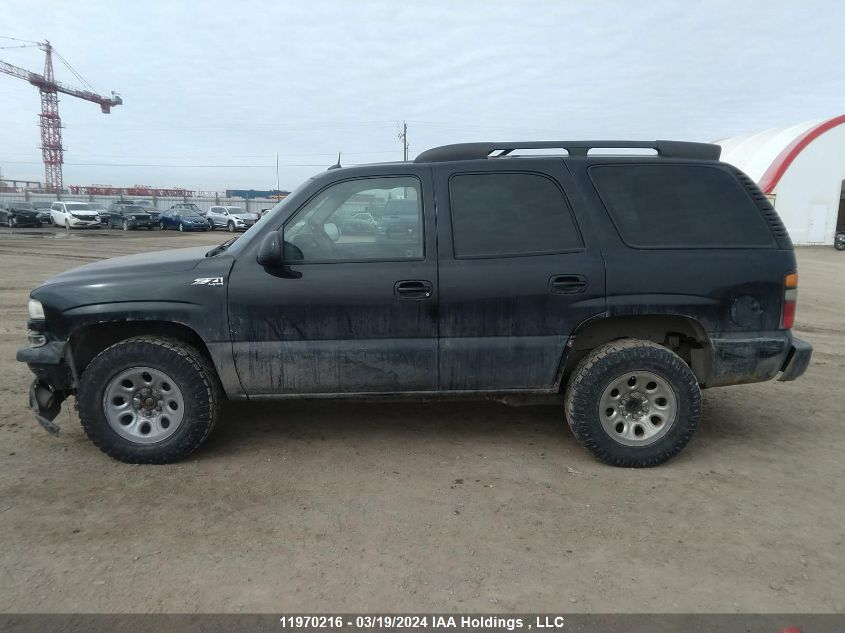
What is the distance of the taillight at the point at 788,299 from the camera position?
150 inches

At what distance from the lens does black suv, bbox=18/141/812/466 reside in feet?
12.3

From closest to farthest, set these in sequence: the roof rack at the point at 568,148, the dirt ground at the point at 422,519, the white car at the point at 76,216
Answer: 1. the dirt ground at the point at 422,519
2. the roof rack at the point at 568,148
3. the white car at the point at 76,216

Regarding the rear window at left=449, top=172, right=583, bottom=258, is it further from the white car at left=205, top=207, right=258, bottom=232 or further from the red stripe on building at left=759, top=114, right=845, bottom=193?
the white car at left=205, top=207, right=258, bottom=232

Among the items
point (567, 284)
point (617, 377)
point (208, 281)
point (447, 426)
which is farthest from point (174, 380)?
point (617, 377)

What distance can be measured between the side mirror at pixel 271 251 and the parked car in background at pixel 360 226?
0.44m

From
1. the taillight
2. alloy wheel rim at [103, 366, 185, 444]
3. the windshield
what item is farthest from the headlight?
the taillight

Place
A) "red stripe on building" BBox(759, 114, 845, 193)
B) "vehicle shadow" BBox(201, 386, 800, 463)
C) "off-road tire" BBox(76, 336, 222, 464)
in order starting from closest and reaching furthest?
"off-road tire" BBox(76, 336, 222, 464) < "vehicle shadow" BBox(201, 386, 800, 463) < "red stripe on building" BBox(759, 114, 845, 193)

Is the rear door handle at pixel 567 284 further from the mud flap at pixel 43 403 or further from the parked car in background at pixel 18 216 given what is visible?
the parked car in background at pixel 18 216

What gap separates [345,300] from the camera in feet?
12.3

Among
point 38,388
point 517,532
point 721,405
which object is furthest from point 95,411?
point 721,405

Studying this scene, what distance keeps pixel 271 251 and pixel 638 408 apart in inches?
98.4

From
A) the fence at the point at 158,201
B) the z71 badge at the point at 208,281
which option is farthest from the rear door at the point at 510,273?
the fence at the point at 158,201
